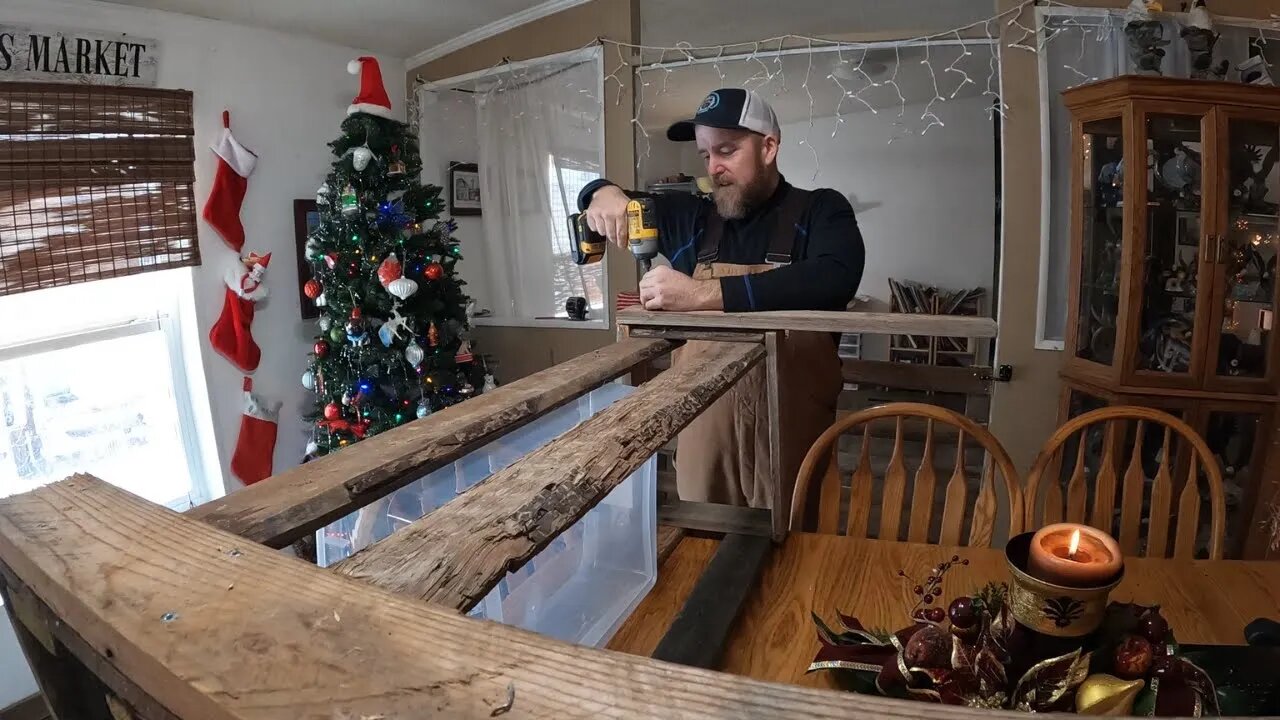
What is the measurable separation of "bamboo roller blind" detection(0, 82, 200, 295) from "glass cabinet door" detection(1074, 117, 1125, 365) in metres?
3.18

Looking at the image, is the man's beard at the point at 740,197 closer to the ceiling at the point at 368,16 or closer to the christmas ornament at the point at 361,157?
the christmas ornament at the point at 361,157

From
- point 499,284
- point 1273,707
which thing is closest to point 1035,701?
point 1273,707

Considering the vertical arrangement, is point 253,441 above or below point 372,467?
below

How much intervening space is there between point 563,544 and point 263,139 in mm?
2741

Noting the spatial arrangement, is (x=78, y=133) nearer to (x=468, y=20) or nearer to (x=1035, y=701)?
(x=468, y=20)

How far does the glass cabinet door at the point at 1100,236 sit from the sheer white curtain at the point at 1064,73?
0.13 meters

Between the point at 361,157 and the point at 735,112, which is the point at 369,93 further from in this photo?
the point at 735,112

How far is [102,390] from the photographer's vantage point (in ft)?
8.77

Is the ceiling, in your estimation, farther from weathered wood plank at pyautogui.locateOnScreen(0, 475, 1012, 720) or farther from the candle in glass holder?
the candle in glass holder

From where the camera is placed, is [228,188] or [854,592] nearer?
[854,592]

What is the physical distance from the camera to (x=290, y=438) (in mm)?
3275

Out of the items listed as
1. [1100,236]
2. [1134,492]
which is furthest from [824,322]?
[1100,236]

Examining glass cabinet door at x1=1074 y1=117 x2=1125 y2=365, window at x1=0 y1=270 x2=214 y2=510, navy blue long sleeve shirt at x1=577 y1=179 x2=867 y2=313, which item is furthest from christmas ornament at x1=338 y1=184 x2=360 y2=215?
glass cabinet door at x1=1074 y1=117 x2=1125 y2=365

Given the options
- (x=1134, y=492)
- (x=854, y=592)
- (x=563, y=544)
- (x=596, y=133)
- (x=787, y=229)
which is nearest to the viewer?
(x=563, y=544)
